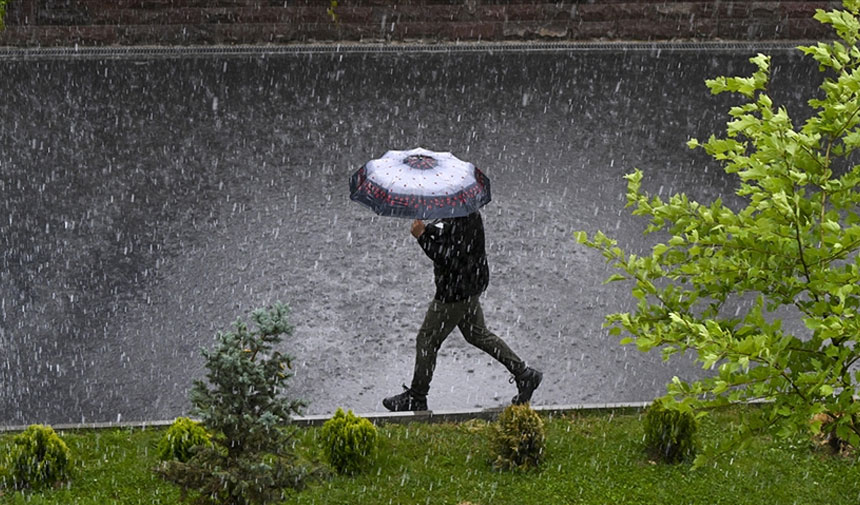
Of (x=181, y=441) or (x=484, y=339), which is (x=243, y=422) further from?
(x=484, y=339)

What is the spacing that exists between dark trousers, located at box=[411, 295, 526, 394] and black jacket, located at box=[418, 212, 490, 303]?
0.10 metres

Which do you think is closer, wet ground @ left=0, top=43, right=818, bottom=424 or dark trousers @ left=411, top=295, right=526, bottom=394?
dark trousers @ left=411, top=295, right=526, bottom=394

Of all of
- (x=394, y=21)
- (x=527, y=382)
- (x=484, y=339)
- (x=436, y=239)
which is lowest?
(x=527, y=382)

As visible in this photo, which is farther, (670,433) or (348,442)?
(670,433)

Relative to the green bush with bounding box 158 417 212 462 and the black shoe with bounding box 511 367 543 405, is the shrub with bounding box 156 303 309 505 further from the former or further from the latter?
the black shoe with bounding box 511 367 543 405

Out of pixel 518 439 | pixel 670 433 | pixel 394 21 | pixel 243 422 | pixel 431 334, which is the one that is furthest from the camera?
pixel 394 21

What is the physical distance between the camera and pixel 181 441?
8.12 m

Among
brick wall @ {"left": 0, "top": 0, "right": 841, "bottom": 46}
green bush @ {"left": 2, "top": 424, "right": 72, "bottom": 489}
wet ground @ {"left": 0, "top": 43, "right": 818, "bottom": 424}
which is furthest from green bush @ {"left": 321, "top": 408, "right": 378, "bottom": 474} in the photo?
brick wall @ {"left": 0, "top": 0, "right": 841, "bottom": 46}

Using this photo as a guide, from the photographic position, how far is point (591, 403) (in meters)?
9.83

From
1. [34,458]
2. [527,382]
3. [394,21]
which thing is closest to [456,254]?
[527,382]

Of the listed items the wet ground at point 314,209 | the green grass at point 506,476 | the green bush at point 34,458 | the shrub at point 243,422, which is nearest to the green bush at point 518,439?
the green grass at point 506,476

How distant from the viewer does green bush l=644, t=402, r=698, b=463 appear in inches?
329

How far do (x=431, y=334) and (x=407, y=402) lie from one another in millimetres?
668

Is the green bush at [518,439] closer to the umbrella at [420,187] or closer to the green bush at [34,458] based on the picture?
the umbrella at [420,187]
